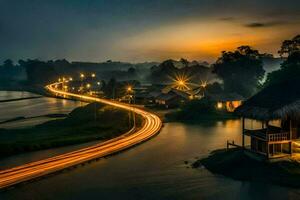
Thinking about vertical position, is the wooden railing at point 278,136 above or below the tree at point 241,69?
below

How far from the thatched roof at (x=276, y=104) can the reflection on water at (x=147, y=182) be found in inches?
296

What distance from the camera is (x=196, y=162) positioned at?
40062 mm

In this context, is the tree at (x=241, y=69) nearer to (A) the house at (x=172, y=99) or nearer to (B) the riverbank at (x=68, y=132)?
(A) the house at (x=172, y=99)

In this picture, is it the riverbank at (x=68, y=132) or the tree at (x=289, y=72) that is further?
the tree at (x=289, y=72)

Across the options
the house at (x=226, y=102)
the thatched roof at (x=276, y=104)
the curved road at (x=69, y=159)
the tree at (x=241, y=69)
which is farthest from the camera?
the tree at (x=241, y=69)

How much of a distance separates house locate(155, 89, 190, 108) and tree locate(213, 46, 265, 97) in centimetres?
3479

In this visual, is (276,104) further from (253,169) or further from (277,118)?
(253,169)

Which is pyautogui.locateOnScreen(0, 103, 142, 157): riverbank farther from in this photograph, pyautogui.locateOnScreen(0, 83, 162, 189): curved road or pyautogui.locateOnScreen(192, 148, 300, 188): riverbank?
pyautogui.locateOnScreen(192, 148, 300, 188): riverbank

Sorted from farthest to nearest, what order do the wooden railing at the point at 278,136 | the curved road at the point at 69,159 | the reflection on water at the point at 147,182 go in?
the curved road at the point at 69,159 < the wooden railing at the point at 278,136 < the reflection on water at the point at 147,182

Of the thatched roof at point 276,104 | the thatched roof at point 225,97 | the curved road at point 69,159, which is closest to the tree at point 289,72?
the thatched roof at point 225,97

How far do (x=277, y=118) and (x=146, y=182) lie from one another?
15.1 m

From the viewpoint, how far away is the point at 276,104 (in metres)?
35.0

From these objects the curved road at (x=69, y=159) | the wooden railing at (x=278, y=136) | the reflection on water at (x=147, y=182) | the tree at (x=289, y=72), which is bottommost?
the reflection on water at (x=147, y=182)

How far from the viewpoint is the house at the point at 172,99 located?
89.4 metres
